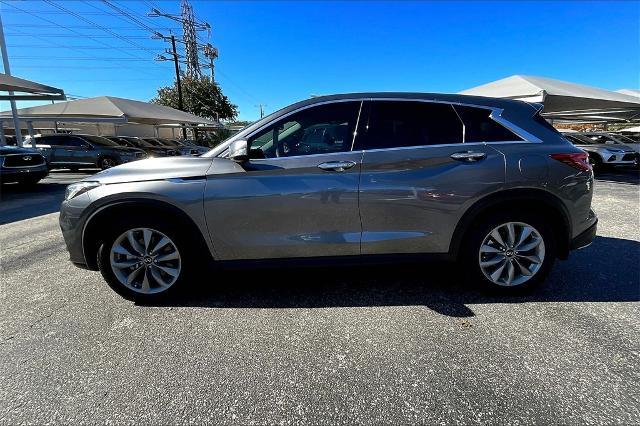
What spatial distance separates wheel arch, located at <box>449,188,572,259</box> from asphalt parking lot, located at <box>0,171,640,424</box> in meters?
0.53

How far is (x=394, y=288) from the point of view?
329cm

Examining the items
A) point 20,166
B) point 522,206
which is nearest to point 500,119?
point 522,206

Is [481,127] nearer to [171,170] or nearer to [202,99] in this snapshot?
[171,170]

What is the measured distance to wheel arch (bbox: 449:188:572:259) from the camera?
286cm

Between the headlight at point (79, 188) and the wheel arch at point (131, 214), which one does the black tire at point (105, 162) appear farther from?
the wheel arch at point (131, 214)

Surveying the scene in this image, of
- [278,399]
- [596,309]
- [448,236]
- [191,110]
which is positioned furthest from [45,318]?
[191,110]

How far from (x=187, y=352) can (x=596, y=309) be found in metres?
3.30

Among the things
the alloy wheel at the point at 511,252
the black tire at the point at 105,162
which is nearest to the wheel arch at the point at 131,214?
the alloy wheel at the point at 511,252

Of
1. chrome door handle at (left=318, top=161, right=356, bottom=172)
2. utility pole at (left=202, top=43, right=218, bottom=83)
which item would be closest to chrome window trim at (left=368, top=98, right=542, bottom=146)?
chrome door handle at (left=318, top=161, right=356, bottom=172)

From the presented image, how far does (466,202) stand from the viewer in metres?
2.86

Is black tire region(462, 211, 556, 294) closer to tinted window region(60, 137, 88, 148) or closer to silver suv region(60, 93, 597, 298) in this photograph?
silver suv region(60, 93, 597, 298)

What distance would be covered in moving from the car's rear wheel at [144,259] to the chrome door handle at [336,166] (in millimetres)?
1353

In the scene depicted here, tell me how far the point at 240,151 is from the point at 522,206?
2.45 meters

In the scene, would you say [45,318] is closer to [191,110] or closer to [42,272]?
[42,272]
